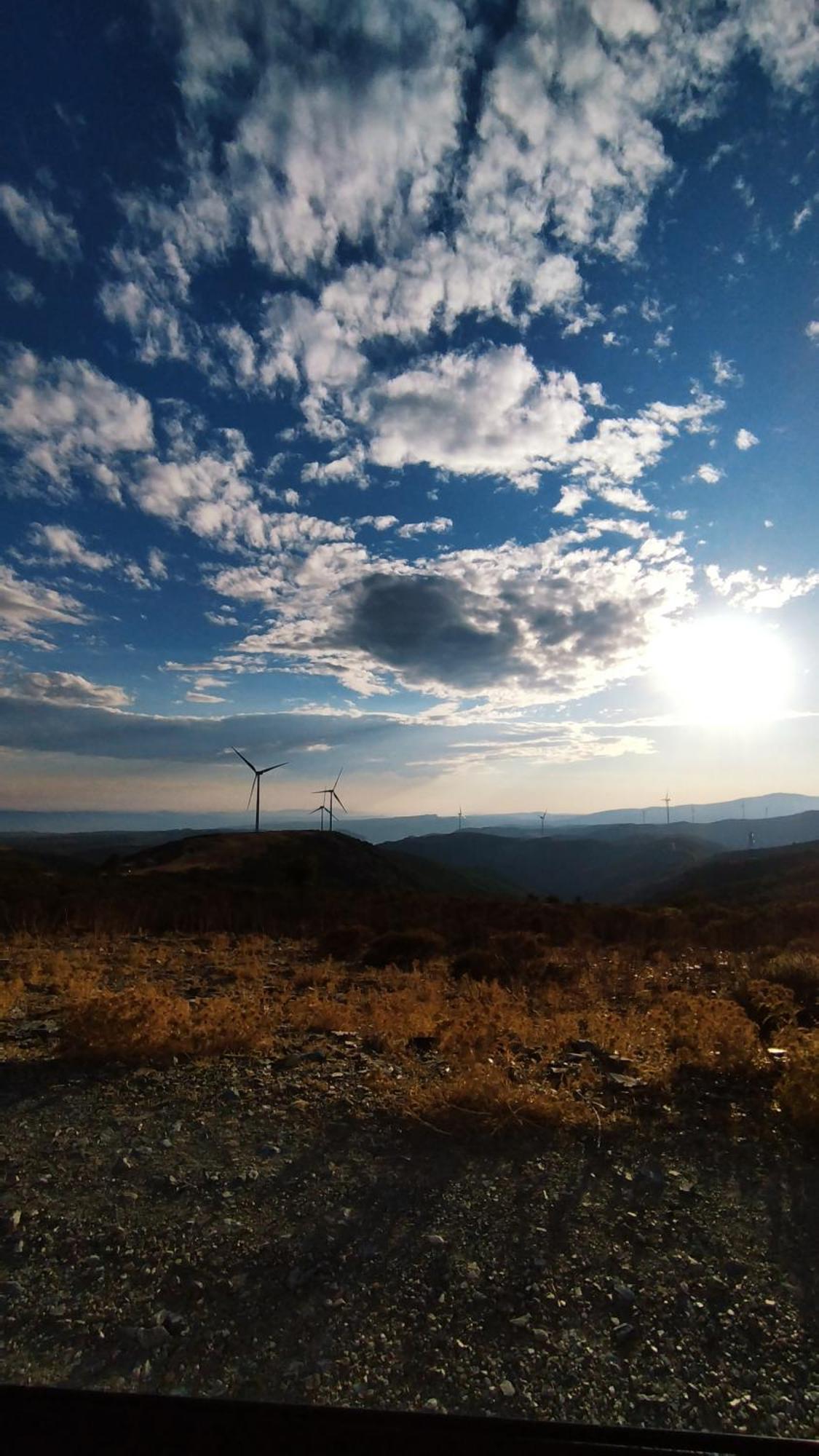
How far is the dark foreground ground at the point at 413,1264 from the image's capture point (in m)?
3.59

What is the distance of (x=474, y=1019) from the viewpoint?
35.3 feet

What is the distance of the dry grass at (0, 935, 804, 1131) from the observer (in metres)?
7.31

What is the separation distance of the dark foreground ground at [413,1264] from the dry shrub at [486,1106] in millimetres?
232

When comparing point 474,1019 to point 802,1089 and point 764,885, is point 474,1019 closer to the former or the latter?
point 802,1089

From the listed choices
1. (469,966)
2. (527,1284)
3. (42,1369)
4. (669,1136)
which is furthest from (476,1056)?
(469,966)

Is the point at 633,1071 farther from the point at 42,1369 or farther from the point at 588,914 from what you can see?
the point at 588,914

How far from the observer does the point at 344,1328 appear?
395 centimetres

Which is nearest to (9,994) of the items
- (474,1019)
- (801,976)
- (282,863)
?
(474,1019)

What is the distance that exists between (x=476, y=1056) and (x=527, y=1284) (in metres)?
4.39

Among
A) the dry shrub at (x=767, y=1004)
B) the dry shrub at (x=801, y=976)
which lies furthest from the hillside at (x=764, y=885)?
the dry shrub at (x=767, y=1004)

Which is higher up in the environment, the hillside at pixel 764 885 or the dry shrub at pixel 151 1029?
the dry shrub at pixel 151 1029

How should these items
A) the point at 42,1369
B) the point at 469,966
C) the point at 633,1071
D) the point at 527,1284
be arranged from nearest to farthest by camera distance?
the point at 42,1369 → the point at 527,1284 → the point at 633,1071 → the point at 469,966

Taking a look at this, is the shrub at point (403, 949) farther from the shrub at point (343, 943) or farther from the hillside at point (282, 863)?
the hillside at point (282, 863)

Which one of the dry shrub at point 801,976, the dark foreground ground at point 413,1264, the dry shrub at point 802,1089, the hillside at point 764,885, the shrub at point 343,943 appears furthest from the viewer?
the hillside at point 764,885
